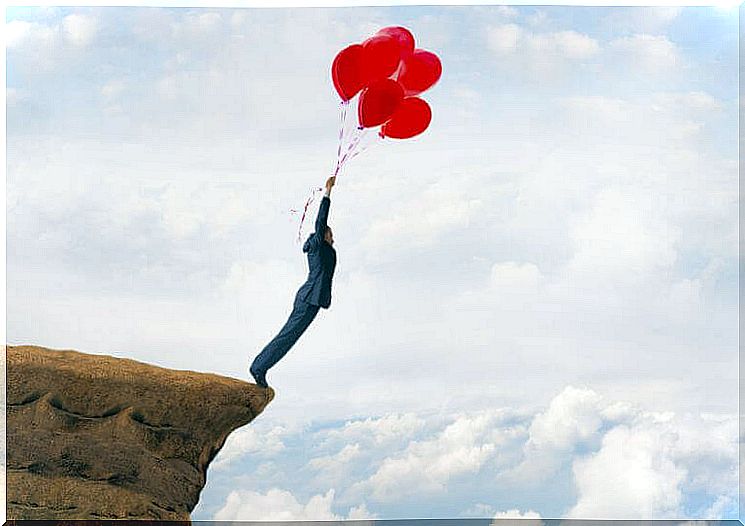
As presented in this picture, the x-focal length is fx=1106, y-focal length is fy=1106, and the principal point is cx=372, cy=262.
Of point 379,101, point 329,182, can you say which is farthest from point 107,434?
point 379,101

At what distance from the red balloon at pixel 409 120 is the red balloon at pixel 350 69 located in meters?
0.26

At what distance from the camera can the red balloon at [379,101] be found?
4.96 meters

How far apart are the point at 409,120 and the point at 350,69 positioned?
45 cm

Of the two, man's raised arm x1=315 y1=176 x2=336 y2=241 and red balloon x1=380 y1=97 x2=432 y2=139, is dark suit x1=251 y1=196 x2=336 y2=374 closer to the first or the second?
man's raised arm x1=315 y1=176 x2=336 y2=241

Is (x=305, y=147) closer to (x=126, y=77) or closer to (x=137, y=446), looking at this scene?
(x=126, y=77)

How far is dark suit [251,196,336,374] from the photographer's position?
17.5 ft

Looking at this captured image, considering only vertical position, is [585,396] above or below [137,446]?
above

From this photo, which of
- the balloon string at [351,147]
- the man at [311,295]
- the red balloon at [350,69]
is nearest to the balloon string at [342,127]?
the balloon string at [351,147]

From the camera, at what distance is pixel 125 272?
17.7 feet

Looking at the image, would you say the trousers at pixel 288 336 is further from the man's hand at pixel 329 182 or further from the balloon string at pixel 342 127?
the balloon string at pixel 342 127

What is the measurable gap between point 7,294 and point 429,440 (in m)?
2.18

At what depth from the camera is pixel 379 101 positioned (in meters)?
4.96

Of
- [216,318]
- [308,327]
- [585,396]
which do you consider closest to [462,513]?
[585,396]

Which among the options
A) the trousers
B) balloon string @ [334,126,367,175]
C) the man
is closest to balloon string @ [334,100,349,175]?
balloon string @ [334,126,367,175]
